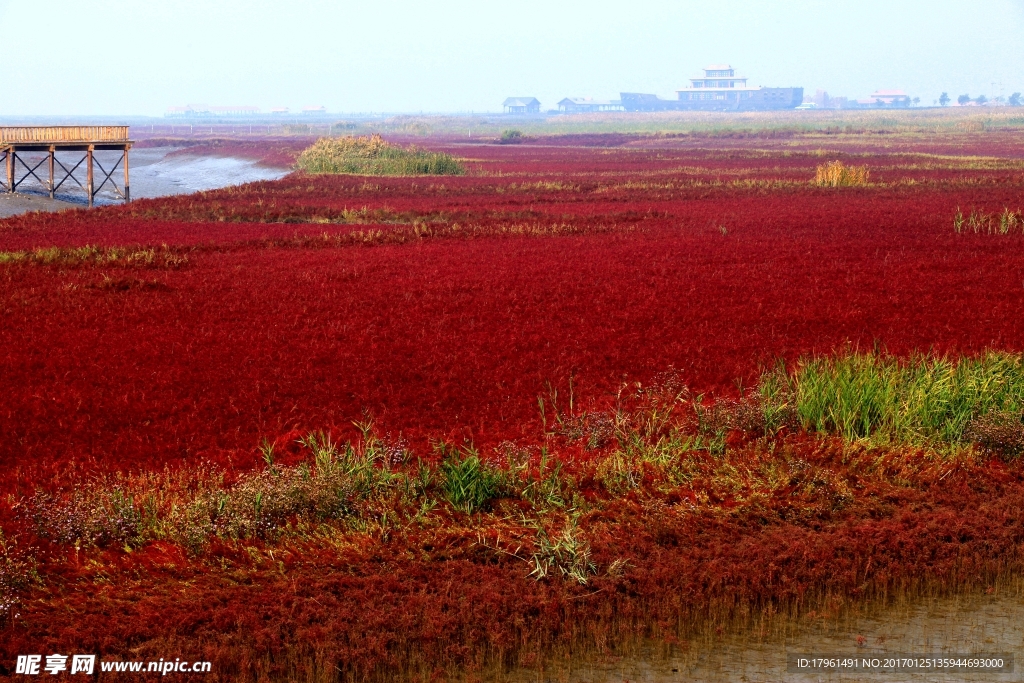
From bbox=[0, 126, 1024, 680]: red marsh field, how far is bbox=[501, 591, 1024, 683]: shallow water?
23 centimetres

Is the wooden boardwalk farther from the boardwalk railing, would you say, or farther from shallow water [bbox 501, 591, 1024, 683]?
shallow water [bbox 501, 591, 1024, 683]

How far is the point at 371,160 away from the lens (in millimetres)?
56344

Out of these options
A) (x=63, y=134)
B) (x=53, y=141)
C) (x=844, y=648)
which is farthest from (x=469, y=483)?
(x=63, y=134)

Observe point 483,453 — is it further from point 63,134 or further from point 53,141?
point 63,134

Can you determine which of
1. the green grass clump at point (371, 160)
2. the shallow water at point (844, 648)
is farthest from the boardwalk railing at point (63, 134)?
the shallow water at point (844, 648)

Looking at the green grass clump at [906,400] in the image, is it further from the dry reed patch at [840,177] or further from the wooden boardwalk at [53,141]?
the wooden boardwalk at [53,141]

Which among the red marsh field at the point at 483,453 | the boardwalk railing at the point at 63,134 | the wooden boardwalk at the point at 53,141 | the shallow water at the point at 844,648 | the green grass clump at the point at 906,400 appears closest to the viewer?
the shallow water at the point at 844,648

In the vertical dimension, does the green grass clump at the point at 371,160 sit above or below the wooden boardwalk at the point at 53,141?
below

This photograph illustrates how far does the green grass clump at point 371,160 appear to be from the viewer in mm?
53844

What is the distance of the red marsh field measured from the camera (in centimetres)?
670

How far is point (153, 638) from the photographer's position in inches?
248

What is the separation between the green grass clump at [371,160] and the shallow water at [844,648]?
157 ft

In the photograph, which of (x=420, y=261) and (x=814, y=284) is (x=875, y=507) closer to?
(x=814, y=284)

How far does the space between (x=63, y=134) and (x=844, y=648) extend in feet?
139
